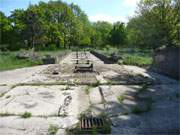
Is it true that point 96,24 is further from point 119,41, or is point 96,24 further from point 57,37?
point 57,37

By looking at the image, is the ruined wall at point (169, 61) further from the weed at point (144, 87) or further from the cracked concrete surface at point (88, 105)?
the weed at point (144, 87)

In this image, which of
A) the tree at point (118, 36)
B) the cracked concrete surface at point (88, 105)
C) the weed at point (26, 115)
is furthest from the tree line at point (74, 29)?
the weed at point (26, 115)

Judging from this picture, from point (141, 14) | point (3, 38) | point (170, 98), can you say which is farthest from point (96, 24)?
point (170, 98)

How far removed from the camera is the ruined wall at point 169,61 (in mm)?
9414

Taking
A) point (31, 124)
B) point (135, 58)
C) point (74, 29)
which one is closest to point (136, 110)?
point (31, 124)

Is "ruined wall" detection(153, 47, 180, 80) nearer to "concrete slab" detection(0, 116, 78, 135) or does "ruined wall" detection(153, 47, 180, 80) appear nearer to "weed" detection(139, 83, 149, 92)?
"weed" detection(139, 83, 149, 92)

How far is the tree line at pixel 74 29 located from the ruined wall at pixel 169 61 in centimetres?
643

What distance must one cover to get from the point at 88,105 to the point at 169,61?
5927 mm

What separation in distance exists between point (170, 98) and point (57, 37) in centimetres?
4596

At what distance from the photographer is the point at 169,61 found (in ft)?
33.9

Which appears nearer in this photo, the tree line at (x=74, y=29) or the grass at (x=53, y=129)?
the grass at (x=53, y=129)

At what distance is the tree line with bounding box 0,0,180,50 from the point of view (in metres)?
21.0

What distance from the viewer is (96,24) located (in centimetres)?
9406

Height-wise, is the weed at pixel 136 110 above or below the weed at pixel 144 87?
above
